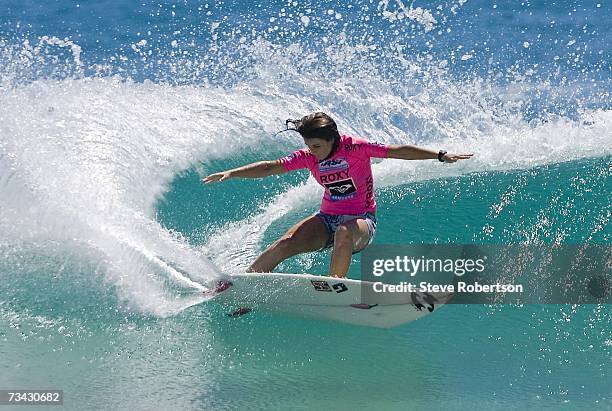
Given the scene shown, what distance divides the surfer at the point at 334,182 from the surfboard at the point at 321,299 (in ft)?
0.67

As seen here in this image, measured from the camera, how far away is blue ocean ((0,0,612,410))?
6645mm

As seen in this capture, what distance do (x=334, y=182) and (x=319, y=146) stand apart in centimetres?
42

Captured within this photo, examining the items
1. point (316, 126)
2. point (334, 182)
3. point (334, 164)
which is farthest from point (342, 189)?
point (316, 126)

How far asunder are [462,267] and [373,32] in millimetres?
9821

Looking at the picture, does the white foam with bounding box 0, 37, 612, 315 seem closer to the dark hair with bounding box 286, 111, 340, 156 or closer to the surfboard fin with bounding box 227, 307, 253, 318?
the surfboard fin with bounding box 227, 307, 253, 318

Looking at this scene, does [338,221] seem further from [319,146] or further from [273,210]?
[273,210]

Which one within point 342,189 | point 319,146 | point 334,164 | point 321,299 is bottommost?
point 321,299

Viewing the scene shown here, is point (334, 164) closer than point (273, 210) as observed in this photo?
Yes

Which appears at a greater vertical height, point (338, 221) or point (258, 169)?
point (258, 169)

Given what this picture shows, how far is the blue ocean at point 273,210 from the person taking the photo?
21.8 feet

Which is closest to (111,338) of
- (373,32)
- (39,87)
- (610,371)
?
(610,371)

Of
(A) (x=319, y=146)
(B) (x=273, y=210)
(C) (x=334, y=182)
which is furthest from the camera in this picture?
(B) (x=273, y=210)

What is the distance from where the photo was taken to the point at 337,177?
7.38 metres

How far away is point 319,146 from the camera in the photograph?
23.4 ft
